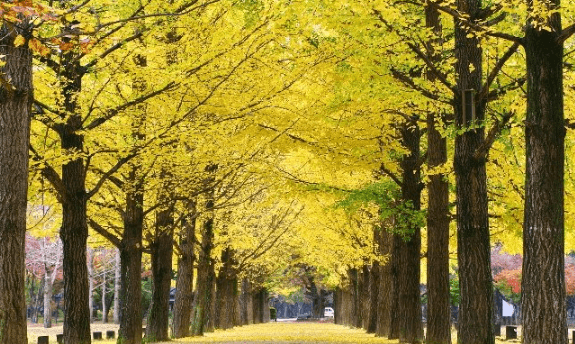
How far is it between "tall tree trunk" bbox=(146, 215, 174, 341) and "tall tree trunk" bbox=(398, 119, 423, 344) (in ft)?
22.6

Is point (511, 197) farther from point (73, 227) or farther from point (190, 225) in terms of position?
point (190, 225)

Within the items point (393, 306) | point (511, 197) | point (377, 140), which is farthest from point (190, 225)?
point (511, 197)

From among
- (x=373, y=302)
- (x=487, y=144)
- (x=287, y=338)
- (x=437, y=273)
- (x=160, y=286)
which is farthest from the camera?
(x=373, y=302)

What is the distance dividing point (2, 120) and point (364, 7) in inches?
200

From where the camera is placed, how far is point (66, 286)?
12.6 meters

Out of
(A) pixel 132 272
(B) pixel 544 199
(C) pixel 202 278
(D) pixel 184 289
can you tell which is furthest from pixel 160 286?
(B) pixel 544 199

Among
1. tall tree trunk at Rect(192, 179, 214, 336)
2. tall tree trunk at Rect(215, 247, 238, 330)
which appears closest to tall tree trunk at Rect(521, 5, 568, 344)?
tall tree trunk at Rect(192, 179, 214, 336)

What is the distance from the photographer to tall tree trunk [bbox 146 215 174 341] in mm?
20578

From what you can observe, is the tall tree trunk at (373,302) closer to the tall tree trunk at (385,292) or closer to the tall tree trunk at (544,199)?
the tall tree trunk at (385,292)

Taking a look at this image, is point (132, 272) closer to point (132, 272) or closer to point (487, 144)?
point (132, 272)

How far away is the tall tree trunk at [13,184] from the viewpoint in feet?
28.8

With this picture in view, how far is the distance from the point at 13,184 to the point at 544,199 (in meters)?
6.41

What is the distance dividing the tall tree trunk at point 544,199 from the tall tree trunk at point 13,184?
611cm

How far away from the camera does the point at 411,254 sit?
1794 centimetres
